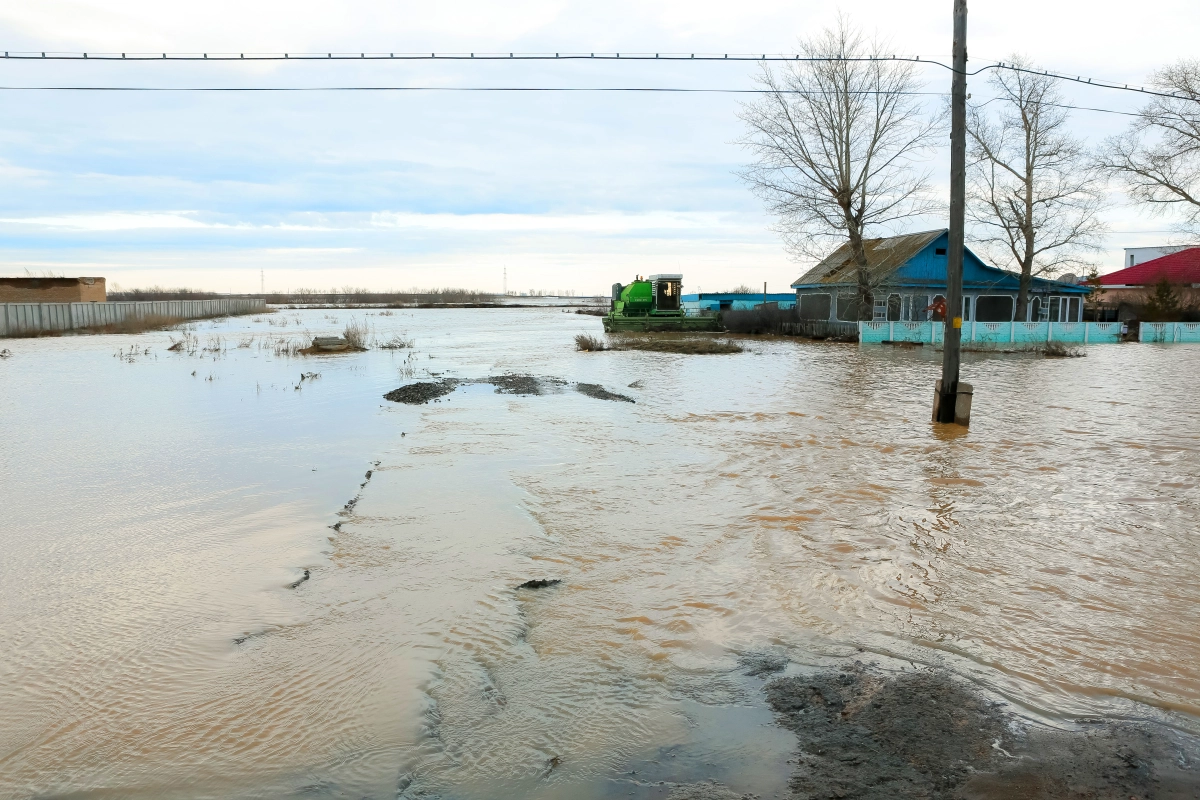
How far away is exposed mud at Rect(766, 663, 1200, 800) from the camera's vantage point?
3.07 m

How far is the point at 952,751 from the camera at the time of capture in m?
3.34

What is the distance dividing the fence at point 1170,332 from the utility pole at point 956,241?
30.2m

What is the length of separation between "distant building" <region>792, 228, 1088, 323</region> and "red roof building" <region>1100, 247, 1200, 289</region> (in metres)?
13.7

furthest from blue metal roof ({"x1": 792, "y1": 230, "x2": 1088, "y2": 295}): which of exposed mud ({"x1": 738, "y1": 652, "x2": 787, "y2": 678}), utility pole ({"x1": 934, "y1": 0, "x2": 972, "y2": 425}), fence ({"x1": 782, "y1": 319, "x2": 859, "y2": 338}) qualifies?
exposed mud ({"x1": 738, "y1": 652, "x2": 787, "y2": 678})

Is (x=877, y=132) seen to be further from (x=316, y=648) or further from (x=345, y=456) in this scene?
(x=316, y=648)

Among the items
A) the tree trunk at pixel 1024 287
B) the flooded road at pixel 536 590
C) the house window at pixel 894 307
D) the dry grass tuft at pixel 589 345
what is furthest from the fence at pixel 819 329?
the flooded road at pixel 536 590

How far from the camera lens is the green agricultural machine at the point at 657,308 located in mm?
41094

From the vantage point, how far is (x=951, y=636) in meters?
4.66

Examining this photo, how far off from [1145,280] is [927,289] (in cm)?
2583

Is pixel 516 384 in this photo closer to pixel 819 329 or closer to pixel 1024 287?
pixel 819 329

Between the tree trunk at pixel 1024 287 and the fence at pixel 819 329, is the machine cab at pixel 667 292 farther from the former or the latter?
the tree trunk at pixel 1024 287

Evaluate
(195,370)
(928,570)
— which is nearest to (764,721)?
(928,570)

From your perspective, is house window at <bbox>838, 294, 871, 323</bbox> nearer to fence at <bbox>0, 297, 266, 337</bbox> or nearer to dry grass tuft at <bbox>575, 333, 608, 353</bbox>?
dry grass tuft at <bbox>575, 333, 608, 353</bbox>

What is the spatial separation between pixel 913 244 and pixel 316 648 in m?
40.2
